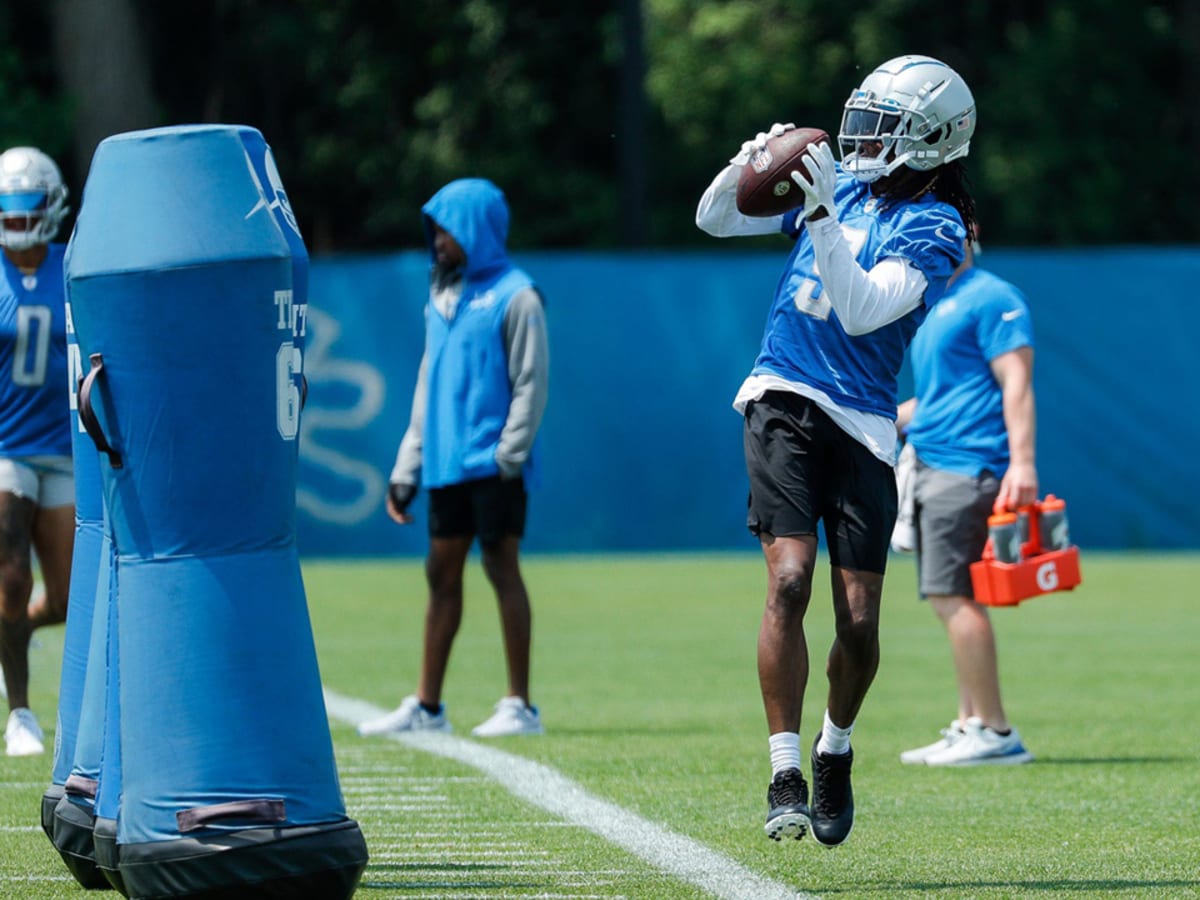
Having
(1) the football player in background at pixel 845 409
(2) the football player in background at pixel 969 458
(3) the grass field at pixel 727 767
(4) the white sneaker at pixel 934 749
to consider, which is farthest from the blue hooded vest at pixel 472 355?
(1) the football player in background at pixel 845 409

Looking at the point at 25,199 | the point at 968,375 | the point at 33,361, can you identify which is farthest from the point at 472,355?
the point at 968,375

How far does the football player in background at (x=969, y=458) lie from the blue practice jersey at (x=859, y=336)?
226cm

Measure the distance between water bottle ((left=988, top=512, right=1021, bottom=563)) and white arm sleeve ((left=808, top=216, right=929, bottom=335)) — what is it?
2612 mm

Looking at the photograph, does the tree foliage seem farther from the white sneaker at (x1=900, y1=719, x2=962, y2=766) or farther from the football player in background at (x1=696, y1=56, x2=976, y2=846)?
the football player in background at (x1=696, y1=56, x2=976, y2=846)

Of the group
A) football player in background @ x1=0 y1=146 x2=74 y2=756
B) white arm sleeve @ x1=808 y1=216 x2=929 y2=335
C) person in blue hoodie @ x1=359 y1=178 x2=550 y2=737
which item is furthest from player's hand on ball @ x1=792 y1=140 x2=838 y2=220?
football player in background @ x1=0 y1=146 x2=74 y2=756

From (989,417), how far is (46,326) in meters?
3.65

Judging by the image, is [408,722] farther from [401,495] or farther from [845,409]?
[845,409]

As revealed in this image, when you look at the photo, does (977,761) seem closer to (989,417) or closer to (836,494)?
(989,417)

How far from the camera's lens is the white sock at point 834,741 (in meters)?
6.09

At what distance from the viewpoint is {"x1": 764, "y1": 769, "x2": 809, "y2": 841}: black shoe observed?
573 centimetres

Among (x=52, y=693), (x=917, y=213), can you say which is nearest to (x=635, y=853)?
(x=917, y=213)

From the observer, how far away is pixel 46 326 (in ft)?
28.2

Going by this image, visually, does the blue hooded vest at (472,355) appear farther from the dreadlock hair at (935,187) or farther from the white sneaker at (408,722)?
the dreadlock hair at (935,187)

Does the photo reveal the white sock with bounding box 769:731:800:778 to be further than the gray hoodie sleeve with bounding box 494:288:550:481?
No
